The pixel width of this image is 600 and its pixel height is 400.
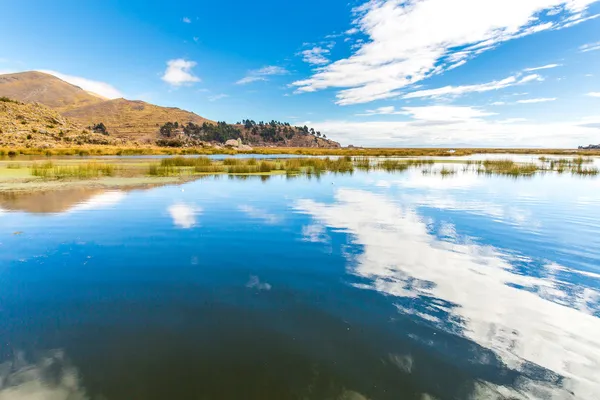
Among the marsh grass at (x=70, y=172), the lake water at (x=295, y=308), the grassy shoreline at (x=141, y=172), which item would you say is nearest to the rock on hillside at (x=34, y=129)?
the grassy shoreline at (x=141, y=172)

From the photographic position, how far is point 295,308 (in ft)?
22.4

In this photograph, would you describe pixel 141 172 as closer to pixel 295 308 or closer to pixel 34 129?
pixel 295 308

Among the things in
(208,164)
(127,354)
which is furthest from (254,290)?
(208,164)

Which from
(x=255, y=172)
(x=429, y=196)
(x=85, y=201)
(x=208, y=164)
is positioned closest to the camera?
(x=85, y=201)

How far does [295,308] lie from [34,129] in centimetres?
12194

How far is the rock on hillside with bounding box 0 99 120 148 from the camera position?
84438 mm

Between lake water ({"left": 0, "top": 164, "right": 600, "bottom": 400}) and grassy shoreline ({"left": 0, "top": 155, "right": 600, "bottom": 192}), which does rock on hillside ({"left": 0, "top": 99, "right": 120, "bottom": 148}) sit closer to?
grassy shoreline ({"left": 0, "top": 155, "right": 600, "bottom": 192})

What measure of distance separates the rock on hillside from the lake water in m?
93.2

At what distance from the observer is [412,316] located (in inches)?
257

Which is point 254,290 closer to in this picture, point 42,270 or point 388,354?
point 388,354

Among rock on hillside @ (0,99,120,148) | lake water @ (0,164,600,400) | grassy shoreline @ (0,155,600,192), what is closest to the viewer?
lake water @ (0,164,600,400)

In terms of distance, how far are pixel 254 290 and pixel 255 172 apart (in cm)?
3142

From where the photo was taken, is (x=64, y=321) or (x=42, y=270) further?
(x=42, y=270)

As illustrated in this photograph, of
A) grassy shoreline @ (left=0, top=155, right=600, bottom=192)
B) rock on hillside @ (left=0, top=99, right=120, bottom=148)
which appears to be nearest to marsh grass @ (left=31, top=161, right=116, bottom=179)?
grassy shoreline @ (left=0, top=155, right=600, bottom=192)
